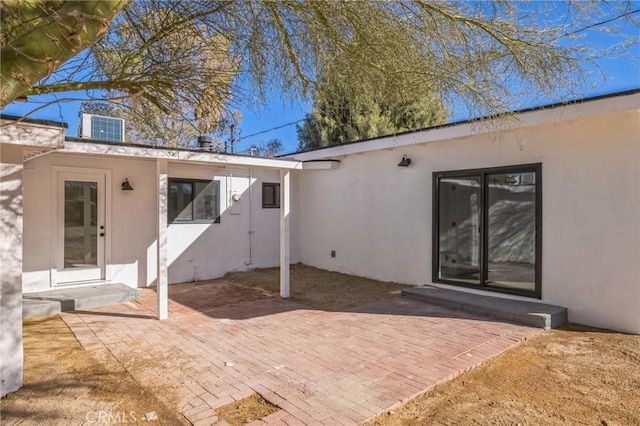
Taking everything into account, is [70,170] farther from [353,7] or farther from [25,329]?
[353,7]

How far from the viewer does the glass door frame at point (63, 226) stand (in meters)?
7.20

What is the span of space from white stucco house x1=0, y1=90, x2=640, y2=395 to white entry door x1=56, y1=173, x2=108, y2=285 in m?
0.02

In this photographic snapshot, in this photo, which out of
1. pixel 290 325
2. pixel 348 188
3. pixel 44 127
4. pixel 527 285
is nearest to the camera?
pixel 44 127

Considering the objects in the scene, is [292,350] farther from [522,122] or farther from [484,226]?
[522,122]

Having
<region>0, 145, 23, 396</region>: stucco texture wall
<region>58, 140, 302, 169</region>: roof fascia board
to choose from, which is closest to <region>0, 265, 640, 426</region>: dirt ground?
<region>0, 145, 23, 396</region>: stucco texture wall

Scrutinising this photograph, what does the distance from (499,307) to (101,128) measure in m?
8.00

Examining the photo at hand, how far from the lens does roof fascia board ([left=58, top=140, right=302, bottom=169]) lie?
18.0 feet

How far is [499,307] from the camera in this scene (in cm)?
599

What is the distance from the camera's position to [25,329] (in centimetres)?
535

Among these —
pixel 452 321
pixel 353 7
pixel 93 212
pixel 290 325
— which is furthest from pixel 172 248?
pixel 353 7

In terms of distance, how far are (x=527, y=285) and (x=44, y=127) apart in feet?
23.1

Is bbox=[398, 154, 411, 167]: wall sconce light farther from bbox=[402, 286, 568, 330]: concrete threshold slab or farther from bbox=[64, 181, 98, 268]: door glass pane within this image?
bbox=[64, 181, 98, 268]: door glass pane

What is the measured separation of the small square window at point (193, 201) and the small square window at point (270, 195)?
1.47 meters

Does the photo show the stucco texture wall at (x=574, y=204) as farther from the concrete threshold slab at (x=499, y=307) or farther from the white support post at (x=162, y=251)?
the white support post at (x=162, y=251)
